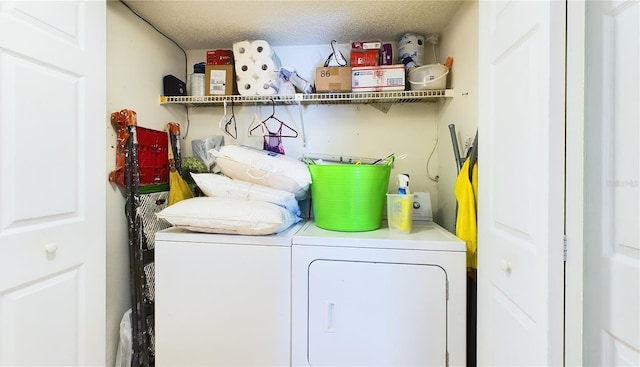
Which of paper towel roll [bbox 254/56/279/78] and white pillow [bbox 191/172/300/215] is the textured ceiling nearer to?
paper towel roll [bbox 254/56/279/78]

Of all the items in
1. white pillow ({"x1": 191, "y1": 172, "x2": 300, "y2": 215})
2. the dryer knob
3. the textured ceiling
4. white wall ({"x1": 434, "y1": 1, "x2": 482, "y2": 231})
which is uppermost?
the textured ceiling

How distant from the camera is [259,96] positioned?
1.78 meters

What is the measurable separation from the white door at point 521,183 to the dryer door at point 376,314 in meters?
0.18

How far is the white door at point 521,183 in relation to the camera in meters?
0.68

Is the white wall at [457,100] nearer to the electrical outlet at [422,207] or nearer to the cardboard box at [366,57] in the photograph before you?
the electrical outlet at [422,207]

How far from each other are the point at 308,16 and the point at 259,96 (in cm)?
56

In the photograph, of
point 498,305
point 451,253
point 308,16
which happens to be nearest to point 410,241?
point 451,253

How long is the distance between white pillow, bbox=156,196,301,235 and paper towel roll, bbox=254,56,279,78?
36.0 inches

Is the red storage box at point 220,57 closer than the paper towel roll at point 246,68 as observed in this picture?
No

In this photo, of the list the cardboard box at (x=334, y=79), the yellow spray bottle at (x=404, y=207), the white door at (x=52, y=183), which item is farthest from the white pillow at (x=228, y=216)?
the cardboard box at (x=334, y=79)

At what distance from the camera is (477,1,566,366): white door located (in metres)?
0.68

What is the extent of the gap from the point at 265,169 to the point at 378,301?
82cm

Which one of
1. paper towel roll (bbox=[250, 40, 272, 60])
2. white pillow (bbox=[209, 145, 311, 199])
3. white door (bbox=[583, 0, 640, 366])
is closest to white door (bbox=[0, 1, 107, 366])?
white pillow (bbox=[209, 145, 311, 199])

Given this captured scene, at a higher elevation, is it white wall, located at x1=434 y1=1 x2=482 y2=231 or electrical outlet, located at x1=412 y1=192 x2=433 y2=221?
white wall, located at x1=434 y1=1 x2=482 y2=231
